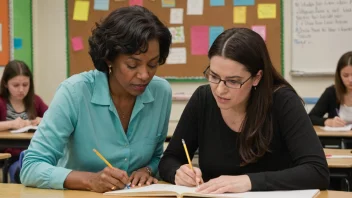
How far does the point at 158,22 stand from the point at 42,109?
2.91 m

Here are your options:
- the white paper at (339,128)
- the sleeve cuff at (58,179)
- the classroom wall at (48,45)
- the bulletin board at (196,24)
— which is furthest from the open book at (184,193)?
the classroom wall at (48,45)

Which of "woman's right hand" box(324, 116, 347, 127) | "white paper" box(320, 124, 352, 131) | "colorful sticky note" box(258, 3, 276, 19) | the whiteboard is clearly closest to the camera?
"white paper" box(320, 124, 352, 131)

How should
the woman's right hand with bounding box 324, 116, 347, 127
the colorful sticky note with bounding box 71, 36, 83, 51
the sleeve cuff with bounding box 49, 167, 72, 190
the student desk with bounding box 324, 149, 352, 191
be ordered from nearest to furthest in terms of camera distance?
the sleeve cuff with bounding box 49, 167, 72, 190 → the student desk with bounding box 324, 149, 352, 191 → the woman's right hand with bounding box 324, 116, 347, 127 → the colorful sticky note with bounding box 71, 36, 83, 51

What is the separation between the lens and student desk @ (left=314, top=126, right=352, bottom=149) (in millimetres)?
3697

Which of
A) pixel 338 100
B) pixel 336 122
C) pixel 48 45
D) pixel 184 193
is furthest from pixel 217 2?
Answer: pixel 184 193

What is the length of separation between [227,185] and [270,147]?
1.23ft

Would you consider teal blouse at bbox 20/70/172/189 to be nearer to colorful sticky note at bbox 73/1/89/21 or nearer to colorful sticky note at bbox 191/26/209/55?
colorful sticky note at bbox 191/26/209/55

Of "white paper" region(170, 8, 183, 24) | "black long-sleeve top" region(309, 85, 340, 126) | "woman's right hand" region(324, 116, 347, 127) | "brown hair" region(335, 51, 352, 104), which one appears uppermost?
"white paper" region(170, 8, 183, 24)

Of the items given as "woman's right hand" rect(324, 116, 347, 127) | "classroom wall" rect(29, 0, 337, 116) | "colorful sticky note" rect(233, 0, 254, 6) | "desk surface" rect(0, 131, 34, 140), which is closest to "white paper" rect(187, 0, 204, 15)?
"colorful sticky note" rect(233, 0, 254, 6)

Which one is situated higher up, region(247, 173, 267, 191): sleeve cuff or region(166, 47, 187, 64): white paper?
region(166, 47, 187, 64): white paper

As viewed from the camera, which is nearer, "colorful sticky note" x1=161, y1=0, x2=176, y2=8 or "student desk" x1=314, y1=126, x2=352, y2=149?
"student desk" x1=314, y1=126, x2=352, y2=149

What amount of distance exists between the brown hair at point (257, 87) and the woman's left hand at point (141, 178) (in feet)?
1.13

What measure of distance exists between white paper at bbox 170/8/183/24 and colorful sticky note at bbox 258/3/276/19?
0.78 m

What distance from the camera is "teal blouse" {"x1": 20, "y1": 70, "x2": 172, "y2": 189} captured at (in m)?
1.81
